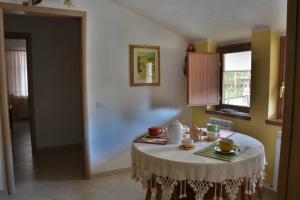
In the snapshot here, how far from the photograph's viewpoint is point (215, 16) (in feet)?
9.21

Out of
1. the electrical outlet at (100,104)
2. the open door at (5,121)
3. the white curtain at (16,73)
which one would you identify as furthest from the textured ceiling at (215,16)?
the white curtain at (16,73)

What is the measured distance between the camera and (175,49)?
3.74m

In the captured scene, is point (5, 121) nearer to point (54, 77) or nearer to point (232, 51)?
point (54, 77)

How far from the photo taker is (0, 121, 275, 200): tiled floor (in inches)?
111

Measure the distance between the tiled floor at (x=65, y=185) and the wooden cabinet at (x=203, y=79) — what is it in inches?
53.2

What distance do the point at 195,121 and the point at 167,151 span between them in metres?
2.04

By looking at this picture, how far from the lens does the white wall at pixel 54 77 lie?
4.36 m

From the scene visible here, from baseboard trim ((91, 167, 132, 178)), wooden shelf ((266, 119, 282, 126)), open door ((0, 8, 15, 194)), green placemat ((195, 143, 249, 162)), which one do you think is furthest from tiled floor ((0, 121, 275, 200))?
green placemat ((195, 143, 249, 162))

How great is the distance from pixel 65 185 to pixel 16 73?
5.78 metres

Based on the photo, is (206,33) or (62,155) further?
(62,155)

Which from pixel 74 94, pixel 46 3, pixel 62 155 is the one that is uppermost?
pixel 46 3

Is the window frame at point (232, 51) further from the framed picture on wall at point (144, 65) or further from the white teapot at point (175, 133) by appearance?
the white teapot at point (175, 133)

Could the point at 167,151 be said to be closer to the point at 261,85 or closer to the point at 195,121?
the point at 261,85

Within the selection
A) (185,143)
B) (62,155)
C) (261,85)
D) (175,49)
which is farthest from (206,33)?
(62,155)
